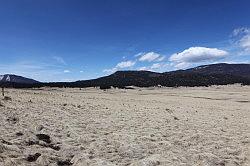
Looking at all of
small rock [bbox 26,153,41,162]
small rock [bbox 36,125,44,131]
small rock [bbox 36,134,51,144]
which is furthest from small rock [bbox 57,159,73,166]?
small rock [bbox 36,125,44,131]

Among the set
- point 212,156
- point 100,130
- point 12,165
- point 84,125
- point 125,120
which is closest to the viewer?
point 12,165

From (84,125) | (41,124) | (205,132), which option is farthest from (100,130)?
(205,132)

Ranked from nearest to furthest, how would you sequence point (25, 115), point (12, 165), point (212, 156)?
1. point (12, 165)
2. point (212, 156)
3. point (25, 115)

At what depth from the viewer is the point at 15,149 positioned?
12.0m

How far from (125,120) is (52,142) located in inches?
337

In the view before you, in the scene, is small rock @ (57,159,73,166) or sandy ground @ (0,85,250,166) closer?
small rock @ (57,159,73,166)

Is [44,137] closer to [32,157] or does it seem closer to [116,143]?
[116,143]

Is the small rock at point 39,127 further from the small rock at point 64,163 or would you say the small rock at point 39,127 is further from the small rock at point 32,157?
the small rock at point 64,163

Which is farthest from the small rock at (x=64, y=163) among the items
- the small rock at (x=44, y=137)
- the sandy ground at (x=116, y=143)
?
the small rock at (x=44, y=137)

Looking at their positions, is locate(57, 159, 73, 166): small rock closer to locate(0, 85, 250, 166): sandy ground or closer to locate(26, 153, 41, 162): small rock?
locate(0, 85, 250, 166): sandy ground

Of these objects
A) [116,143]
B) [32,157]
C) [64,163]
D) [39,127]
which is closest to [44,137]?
[39,127]

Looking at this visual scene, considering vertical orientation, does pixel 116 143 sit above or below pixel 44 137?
below

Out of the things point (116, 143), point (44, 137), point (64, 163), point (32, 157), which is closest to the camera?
point (32, 157)

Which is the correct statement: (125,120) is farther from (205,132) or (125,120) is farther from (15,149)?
(15,149)
